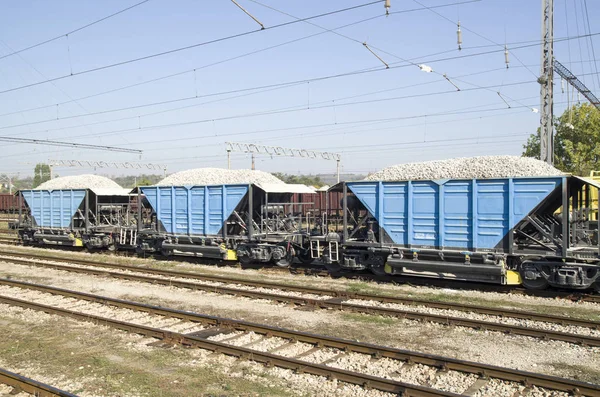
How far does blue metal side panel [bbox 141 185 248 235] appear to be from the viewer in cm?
1852

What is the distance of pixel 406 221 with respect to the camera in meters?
14.2

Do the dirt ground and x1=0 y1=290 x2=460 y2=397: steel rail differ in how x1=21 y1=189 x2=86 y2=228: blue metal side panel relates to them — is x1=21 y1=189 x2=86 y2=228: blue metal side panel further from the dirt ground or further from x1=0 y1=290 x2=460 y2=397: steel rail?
x1=0 y1=290 x2=460 y2=397: steel rail

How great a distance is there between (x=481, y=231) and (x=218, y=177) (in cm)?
1099

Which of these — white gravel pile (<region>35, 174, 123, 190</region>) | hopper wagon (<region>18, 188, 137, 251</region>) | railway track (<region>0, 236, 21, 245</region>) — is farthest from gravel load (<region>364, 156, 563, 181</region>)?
railway track (<region>0, 236, 21, 245</region>)

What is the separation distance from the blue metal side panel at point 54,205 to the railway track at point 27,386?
18.6m

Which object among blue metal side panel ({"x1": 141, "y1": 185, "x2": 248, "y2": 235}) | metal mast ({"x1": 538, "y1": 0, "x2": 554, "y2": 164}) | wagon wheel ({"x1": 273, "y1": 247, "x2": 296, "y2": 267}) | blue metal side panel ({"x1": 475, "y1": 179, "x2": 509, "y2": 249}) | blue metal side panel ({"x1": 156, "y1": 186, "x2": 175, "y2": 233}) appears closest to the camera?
blue metal side panel ({"x1": 475, "y1": 179, "x2": 509, "y2": 249})

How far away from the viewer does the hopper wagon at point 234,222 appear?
1777 cm

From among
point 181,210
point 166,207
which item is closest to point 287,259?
point 181,210

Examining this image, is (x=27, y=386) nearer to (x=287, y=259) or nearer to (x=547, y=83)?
(x=287, y=259)

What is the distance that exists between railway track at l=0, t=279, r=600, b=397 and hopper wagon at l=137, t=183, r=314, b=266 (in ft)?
22.1

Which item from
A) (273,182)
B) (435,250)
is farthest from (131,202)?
(435,250)

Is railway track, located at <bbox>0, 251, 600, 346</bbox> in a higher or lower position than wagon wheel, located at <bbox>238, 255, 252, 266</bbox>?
lower

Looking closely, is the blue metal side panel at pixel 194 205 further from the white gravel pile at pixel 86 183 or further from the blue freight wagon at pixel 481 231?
the white gravel pile at pixel 86 183

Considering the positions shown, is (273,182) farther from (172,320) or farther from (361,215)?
(172,320)
